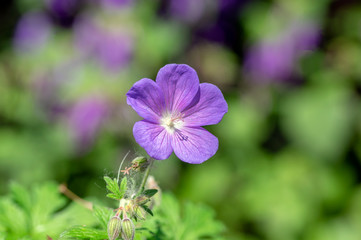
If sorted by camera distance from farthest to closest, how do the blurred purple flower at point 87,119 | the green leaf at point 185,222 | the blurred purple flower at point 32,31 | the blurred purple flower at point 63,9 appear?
the blurred purple flower at point 63,9, the blurred purple flower at point 32,31, the blurred purple flower at point 87,119, the green leaf at point 185,222

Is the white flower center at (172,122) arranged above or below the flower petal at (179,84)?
below

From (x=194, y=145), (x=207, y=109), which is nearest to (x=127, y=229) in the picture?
(x=194, y=145)

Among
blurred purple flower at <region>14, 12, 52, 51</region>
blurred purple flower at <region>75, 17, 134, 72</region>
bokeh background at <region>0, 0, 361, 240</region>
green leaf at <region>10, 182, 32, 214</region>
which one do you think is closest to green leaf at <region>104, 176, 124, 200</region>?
green leaf at <region>10, 182, 32, 214</region>

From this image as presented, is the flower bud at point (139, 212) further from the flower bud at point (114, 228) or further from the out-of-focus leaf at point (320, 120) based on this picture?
the out-of-focus leaf at point (320, 120)

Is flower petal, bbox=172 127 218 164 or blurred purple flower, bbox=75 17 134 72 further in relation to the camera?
blurred purple flower, bbox=75 17 134 72

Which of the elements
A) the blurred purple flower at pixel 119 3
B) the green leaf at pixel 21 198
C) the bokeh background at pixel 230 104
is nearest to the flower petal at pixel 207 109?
the green leaf at pixel 21 198

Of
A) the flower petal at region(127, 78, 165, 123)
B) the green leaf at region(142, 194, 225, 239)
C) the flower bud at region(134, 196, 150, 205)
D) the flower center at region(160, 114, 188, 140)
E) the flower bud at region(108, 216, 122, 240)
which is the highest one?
the flower petal at region(127, 78, 165, 123)

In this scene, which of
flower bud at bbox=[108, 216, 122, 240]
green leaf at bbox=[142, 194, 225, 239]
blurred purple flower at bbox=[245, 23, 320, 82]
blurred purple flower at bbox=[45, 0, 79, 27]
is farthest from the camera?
blurred purple flower at bbox=[45, 0, 79, 27]

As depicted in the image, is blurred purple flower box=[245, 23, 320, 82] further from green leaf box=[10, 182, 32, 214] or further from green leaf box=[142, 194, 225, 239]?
green leaf box=[10, 182, 32, 214]
